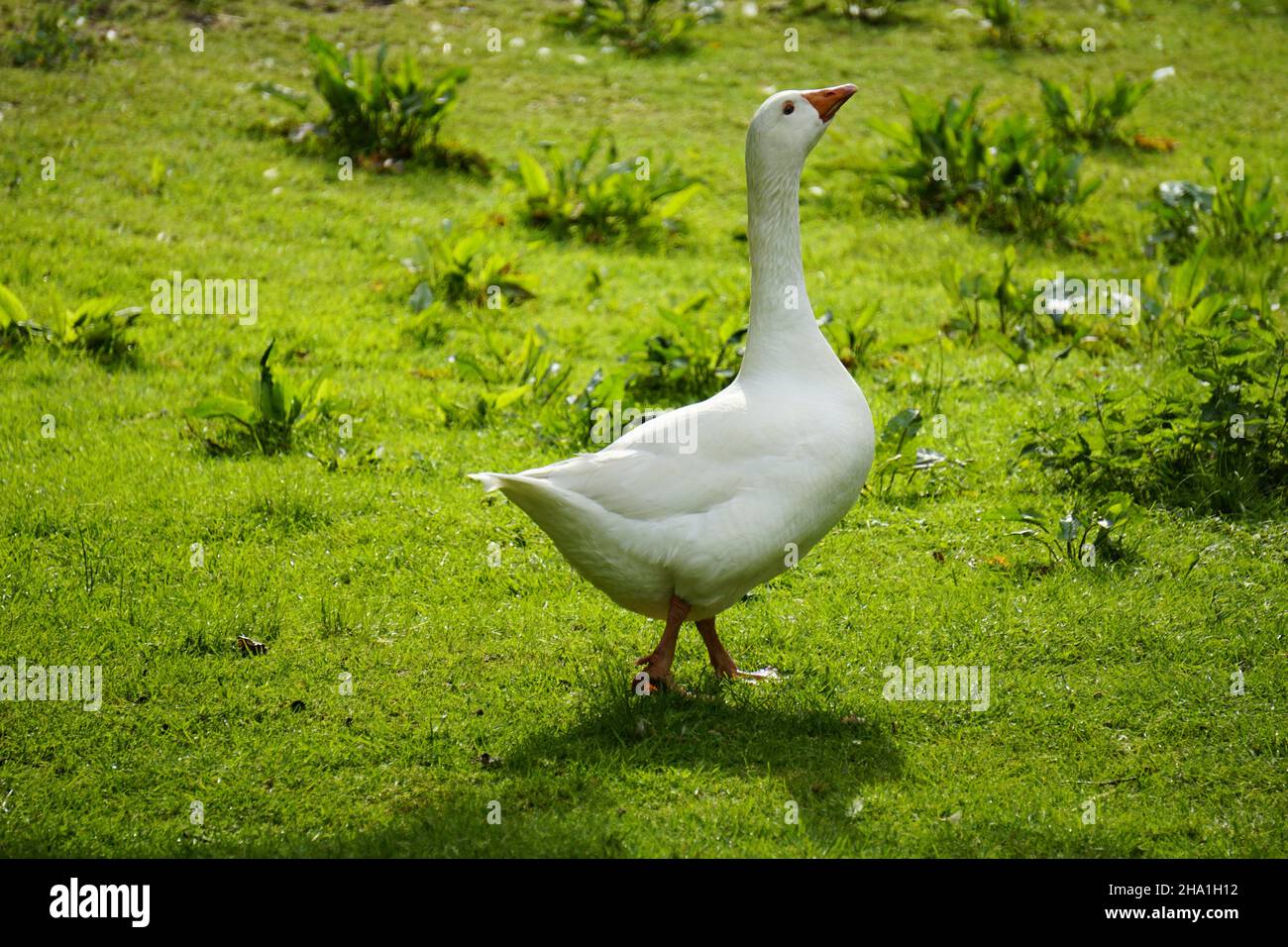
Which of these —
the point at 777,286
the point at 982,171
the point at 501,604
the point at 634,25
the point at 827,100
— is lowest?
the point at 501,604

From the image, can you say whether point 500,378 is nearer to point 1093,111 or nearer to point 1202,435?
point 1202,435

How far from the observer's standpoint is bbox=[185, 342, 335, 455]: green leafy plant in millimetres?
6680

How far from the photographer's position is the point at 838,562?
5.92m

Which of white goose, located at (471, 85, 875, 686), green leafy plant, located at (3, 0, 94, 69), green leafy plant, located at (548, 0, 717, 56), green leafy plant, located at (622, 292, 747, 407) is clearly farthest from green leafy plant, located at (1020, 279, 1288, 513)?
green leafy plant, located at (3, 0, 94, 69)

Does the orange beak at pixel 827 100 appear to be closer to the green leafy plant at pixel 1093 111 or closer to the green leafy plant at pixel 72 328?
the green leafy plant at pixel 72 328

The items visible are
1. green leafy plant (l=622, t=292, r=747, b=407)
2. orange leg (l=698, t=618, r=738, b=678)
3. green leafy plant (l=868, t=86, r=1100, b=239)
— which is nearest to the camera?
orange leg (l=698, t=618, r=738, b=678)

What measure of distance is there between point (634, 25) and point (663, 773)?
1150cm

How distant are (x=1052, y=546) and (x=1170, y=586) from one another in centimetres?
57

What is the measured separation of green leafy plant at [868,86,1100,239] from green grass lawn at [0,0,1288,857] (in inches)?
11.3

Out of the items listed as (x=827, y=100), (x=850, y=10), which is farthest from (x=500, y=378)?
(x=850, y=10)

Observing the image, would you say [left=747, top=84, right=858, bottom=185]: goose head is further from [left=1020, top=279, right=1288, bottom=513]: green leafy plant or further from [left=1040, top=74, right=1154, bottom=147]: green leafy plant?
[left=1040, top=74, right=1154, bottom=147]: green leafy plant

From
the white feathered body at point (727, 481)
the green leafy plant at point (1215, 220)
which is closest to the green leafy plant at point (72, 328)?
the white feathered body at point (727, 481)

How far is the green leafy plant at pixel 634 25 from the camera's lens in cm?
1377

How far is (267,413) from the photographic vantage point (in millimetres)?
6781
